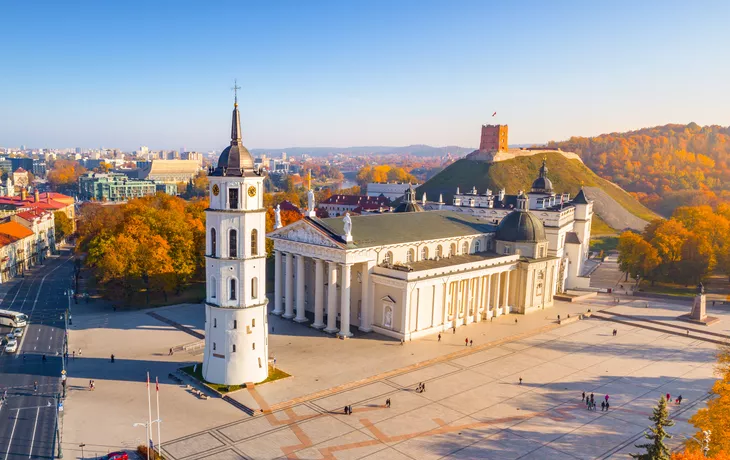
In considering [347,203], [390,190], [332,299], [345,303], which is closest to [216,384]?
[345,303]

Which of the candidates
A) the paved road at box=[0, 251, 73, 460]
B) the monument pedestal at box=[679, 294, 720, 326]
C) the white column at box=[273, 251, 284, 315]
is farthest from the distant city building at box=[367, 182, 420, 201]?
the white column at box=[273, 251, 284, 315]

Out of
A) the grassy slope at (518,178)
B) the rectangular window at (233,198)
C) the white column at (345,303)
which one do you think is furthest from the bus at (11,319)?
the grassy slope at (518,178)

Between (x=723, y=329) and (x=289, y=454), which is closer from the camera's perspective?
(x=289, y=454)

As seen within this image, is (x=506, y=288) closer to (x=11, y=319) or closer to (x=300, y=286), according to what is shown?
(x=300, y=286)

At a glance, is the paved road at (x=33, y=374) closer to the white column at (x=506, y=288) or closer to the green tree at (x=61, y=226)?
the green tree at (x=61, y=226)

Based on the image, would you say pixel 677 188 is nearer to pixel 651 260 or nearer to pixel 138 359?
pixel 651 260

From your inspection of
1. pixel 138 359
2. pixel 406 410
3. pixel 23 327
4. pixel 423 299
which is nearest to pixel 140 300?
pixel 23 327
